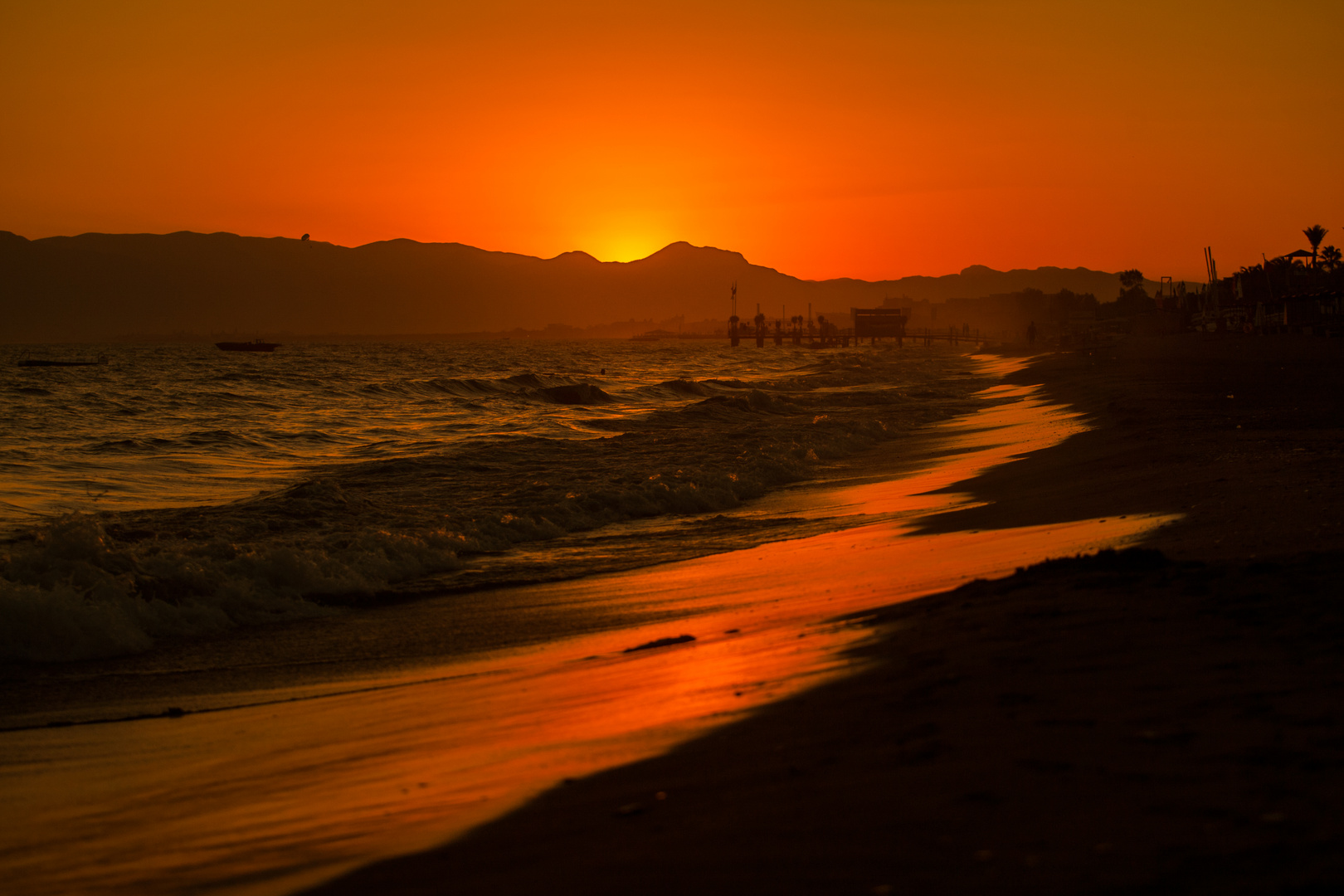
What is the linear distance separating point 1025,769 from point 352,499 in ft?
41.0

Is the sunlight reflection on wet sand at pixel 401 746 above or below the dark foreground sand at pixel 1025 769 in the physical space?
below

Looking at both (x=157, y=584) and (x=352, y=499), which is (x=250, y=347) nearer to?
(x=352, y=499)

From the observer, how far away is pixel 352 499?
14.0 metres

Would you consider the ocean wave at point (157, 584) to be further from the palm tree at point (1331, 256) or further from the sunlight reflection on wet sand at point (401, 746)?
the palm tree at point (1331, 256)

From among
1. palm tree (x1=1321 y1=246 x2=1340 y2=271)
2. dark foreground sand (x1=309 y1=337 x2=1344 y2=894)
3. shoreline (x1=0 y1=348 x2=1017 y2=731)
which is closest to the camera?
dark foreground sand (x1=309 y1=337 x2=1344 y2=894)

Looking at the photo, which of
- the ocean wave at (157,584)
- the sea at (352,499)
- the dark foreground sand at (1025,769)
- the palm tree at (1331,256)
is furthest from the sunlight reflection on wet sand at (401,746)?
the palm tree at (1331,256)

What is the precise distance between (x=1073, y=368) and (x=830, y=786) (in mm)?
46685

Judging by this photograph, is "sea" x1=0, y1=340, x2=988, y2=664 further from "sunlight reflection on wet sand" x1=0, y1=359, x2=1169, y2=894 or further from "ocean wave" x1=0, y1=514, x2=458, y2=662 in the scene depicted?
"sunlight reflection on wet sand" x1=0, y1=359, x2=1169, y2=894

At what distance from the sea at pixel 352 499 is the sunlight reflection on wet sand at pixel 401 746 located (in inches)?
110

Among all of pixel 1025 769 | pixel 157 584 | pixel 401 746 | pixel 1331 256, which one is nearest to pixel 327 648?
pixel 157 584

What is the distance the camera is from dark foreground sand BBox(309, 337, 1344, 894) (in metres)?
2.47

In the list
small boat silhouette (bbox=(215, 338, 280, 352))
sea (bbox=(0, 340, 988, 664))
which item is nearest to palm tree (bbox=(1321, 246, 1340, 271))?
sea (bbox=(0, 340, 988, 664))

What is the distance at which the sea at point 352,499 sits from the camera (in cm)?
854

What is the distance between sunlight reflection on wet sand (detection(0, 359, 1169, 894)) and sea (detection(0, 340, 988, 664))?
2.79 m
